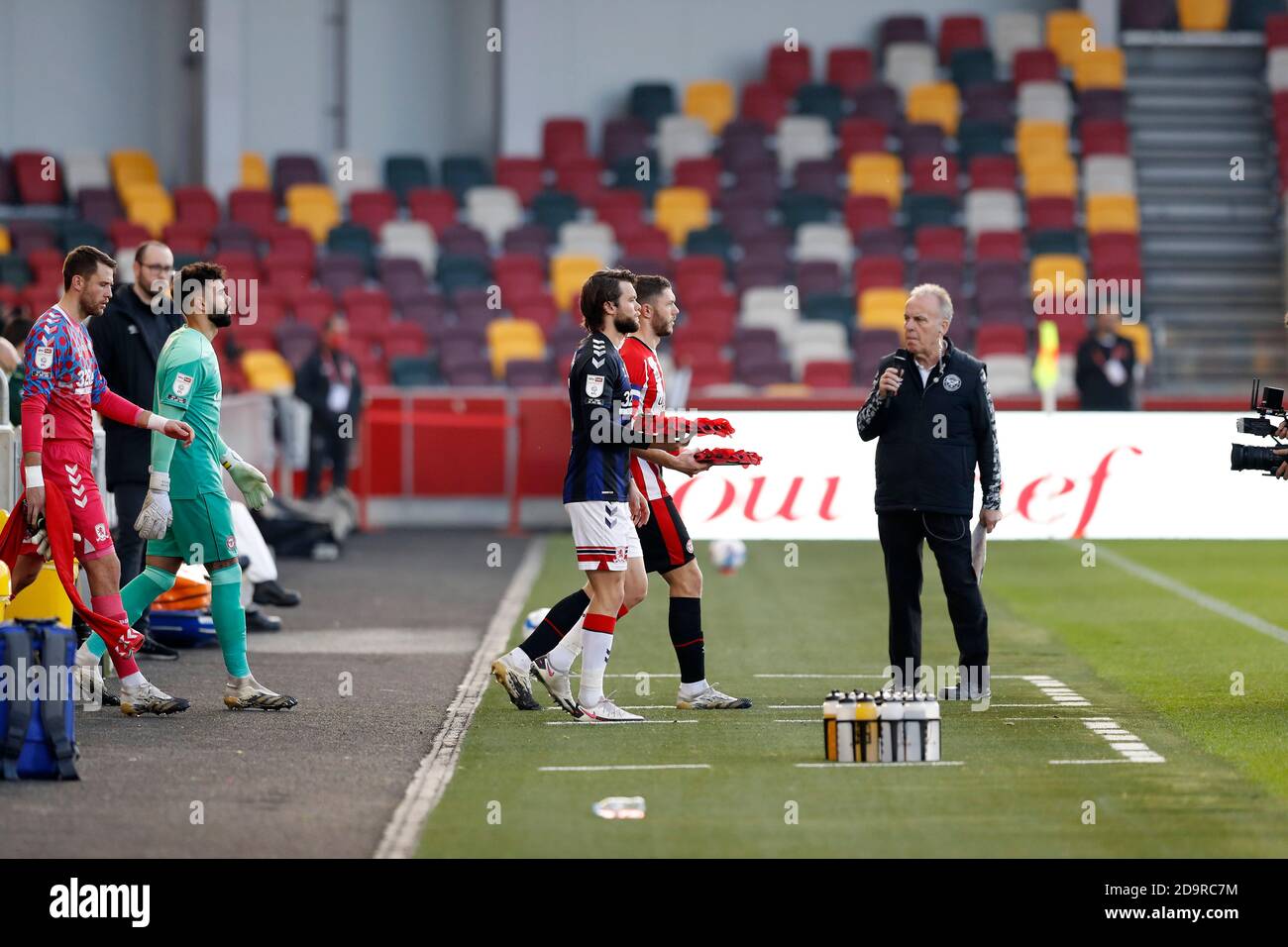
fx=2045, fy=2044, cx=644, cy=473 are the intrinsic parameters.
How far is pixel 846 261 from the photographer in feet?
93.4

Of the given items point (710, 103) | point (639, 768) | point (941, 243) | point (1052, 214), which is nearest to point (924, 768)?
point (639, 768)

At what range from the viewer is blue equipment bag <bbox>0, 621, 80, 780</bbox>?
815cm

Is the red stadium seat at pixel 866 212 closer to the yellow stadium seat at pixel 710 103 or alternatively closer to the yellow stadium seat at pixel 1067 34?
the yellow stadium seat at pixel 710 103

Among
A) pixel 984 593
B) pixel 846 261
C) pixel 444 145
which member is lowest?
pixel 984 593

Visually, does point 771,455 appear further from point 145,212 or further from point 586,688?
point 145,212

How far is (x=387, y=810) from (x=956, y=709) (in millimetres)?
3634

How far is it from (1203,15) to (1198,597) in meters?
18.7

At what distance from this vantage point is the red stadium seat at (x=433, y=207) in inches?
1168

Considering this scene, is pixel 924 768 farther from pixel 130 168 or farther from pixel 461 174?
pixel 130 168

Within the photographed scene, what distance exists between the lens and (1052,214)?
29.0m

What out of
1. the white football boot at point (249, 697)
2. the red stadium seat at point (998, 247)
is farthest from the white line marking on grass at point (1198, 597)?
the red stadium seat at point (998, 247)

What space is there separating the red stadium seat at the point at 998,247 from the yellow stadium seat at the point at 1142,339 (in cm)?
218

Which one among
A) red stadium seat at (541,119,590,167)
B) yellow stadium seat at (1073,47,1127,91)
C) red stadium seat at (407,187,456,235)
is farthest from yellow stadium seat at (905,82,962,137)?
red stadium seat at (407,187,456,235)
